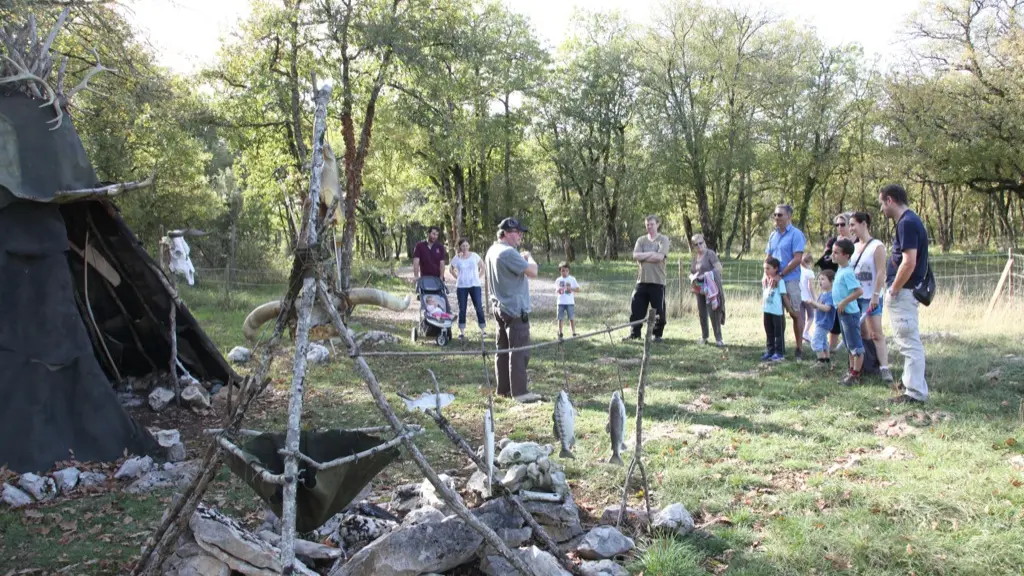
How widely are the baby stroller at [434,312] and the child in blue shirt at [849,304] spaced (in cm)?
572

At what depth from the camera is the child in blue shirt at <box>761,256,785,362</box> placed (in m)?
8.38

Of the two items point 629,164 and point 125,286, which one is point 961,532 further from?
point 629,164

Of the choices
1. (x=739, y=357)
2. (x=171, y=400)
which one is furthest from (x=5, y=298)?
(x=739, y=357)

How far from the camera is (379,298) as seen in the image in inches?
130

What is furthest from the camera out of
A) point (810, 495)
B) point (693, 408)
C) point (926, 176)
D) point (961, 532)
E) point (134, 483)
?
point (926, 176)

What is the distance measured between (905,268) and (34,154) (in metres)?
7.43

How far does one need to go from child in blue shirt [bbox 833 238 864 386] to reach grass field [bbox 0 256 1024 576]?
9.1 inches

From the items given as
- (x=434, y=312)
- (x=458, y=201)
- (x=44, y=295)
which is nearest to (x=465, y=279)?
(x=434, y=312)

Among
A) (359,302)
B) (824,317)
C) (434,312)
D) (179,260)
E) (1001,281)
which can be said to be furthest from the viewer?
(434,312)

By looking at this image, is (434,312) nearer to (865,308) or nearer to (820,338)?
(820,338)

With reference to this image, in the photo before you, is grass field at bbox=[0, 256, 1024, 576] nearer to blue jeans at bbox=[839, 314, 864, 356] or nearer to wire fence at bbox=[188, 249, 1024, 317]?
blue jeans at bbox=[839, 314, 864, 356]

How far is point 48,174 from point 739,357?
7.89m

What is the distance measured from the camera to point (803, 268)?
876 cm

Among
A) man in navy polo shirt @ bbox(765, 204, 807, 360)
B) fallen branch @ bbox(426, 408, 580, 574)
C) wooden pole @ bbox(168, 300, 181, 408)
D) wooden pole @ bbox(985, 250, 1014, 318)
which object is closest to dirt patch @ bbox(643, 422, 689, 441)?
fallen branch @ bbox(426, 408, 580, 574)
